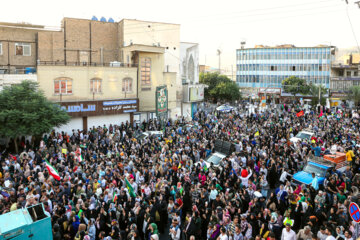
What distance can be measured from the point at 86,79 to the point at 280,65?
4890 centimetres

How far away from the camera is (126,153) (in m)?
18.8

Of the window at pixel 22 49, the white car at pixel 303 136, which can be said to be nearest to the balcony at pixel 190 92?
the window at pixel 22 49

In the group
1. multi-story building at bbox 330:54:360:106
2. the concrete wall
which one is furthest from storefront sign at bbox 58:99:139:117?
multi-story building at bbox 330:54:360:106

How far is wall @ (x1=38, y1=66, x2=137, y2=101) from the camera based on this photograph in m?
Answer: 25.9

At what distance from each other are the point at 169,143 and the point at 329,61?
5294cm

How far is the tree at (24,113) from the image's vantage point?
2017 centimetres

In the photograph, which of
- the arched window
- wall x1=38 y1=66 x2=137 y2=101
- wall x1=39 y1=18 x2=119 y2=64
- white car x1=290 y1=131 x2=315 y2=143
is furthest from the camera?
the arched window

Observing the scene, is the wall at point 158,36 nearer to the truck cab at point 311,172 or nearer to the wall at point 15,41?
the wall at point 15,41

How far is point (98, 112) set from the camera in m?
28.4

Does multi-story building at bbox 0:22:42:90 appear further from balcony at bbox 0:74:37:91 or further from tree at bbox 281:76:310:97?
tree at bbox 281:76:310:97

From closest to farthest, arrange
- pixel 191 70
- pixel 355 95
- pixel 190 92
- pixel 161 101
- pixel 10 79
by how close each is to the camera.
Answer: pixel 10 79, pixel 161 101, pixel 190 92, pixel 191 70, pixel 355 95

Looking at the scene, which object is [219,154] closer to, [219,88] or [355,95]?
[219,88]

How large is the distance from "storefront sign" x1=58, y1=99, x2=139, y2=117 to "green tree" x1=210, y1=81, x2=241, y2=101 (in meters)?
28.5

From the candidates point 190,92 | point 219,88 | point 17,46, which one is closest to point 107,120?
point 17,46
